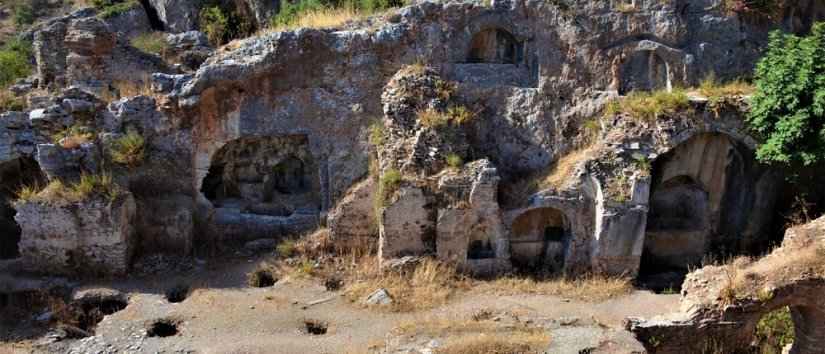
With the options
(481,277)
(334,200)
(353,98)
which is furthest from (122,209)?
(481,277)

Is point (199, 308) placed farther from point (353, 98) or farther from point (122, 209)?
point (353, 98)

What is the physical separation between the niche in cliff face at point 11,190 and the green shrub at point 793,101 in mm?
14656

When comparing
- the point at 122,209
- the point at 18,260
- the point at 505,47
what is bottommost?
the point at 18,260

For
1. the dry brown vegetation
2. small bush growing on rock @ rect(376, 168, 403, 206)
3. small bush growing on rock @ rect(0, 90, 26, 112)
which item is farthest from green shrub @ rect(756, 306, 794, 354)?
small bush growing on rock @ rect(0, 90, 26, 112)

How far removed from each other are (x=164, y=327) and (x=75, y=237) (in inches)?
106

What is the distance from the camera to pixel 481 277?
1313cm

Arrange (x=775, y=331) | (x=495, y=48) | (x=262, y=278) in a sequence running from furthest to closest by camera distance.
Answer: (x=495, y=48) → (x=262, y=278) → (x=775, y=331)

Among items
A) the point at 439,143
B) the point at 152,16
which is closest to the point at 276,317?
the point at 439,143

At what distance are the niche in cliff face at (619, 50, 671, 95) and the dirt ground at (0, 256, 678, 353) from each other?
14.7ft

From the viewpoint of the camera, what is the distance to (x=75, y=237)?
12508 millimetres

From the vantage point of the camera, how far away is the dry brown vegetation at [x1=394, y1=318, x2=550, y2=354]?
10320 millimetres

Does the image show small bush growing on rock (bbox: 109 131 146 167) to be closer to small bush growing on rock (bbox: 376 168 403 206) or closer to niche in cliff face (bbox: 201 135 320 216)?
niche in cliff face (bbox: 201 135 320 216)

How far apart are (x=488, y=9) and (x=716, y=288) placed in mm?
7313

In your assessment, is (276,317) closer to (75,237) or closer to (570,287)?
(75,237)
